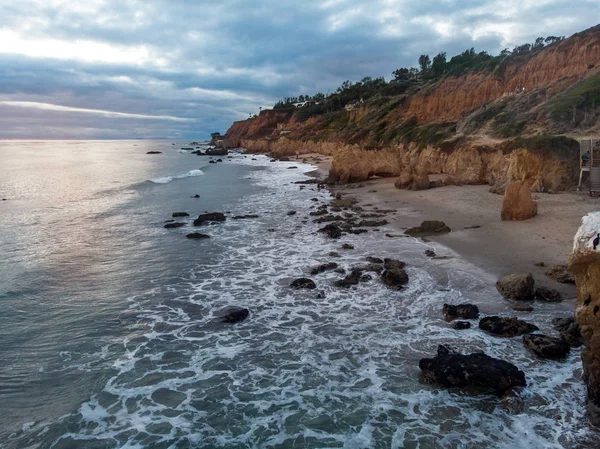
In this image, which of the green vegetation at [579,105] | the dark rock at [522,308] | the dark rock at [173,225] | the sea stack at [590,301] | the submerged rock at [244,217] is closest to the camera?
the sea stack at [590,301]

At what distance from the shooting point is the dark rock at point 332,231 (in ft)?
54.4

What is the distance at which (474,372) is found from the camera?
6.49m

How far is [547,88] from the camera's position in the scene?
125ft

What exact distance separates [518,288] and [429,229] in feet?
21.6

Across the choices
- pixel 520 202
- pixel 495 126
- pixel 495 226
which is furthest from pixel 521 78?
→ pixel 495 226

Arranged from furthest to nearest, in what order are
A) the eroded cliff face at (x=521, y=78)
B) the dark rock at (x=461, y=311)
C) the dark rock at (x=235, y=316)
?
the eroded cliff face at (x=521, y=78), the dark rock at (x=235, y=316), the dark rock at (x=461, y=311)

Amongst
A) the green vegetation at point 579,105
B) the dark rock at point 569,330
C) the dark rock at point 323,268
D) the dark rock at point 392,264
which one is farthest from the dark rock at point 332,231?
the green vegetation at point 579,105

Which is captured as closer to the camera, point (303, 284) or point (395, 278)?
point (395, 278)

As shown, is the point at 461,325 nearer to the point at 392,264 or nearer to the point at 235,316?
the point at 392,264

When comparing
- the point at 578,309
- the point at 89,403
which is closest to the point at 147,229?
the point at 89,403

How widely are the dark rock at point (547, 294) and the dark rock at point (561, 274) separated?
808 millimetres

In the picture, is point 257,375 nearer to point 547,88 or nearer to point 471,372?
point 471,372

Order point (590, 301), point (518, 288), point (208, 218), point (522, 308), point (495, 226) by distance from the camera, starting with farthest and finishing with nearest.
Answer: point (208, 218) → point (495, 226) → point (518, 288) → point (522, 308) → point (590, 301)

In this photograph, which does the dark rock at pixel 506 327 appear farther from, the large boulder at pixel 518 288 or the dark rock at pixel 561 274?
the dark rock at pixel 561 274
